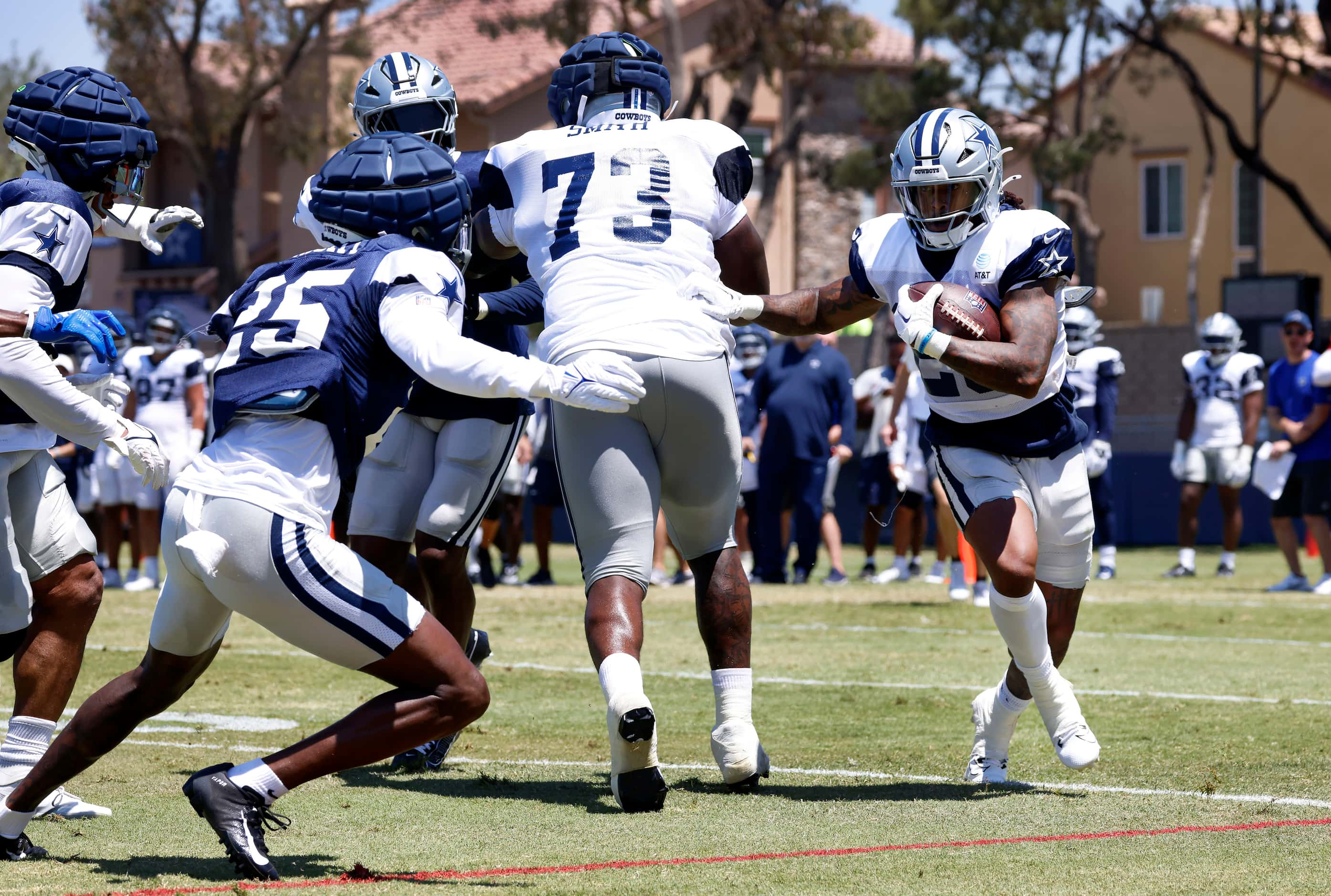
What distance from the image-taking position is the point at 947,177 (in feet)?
17.5

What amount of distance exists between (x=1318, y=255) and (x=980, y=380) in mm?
38860

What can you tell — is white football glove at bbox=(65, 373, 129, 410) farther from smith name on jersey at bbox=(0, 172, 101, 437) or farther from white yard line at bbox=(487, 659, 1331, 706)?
white yard line at bbox=(487, 659, 1331, 706)

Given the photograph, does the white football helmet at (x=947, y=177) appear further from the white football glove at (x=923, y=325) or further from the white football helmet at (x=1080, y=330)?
the white football helmet at (x=1080, y=330)

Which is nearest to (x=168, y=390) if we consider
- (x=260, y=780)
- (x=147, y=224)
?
(x=147, y=224)

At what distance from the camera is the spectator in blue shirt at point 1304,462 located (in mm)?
14148

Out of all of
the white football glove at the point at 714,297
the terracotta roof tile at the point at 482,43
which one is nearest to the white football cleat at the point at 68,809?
the white football glove at the point at 714,297

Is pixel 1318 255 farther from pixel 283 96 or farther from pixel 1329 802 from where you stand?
pixel 1329 802

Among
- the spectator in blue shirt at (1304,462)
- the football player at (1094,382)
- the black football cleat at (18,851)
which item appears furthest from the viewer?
the football player at (1094,382)

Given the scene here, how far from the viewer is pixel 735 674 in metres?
5.35

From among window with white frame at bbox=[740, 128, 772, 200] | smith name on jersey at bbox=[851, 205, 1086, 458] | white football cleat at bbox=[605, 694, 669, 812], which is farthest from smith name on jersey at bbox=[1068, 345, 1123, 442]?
window with white frame at bbox=[740, 128, 772, 200]

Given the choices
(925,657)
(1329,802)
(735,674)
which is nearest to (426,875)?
(735,674)

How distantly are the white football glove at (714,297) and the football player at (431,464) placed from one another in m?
0.85

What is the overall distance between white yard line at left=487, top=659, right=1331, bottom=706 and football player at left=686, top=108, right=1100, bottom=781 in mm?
2073

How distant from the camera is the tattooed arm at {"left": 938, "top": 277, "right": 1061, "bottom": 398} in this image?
5125 millimetres
